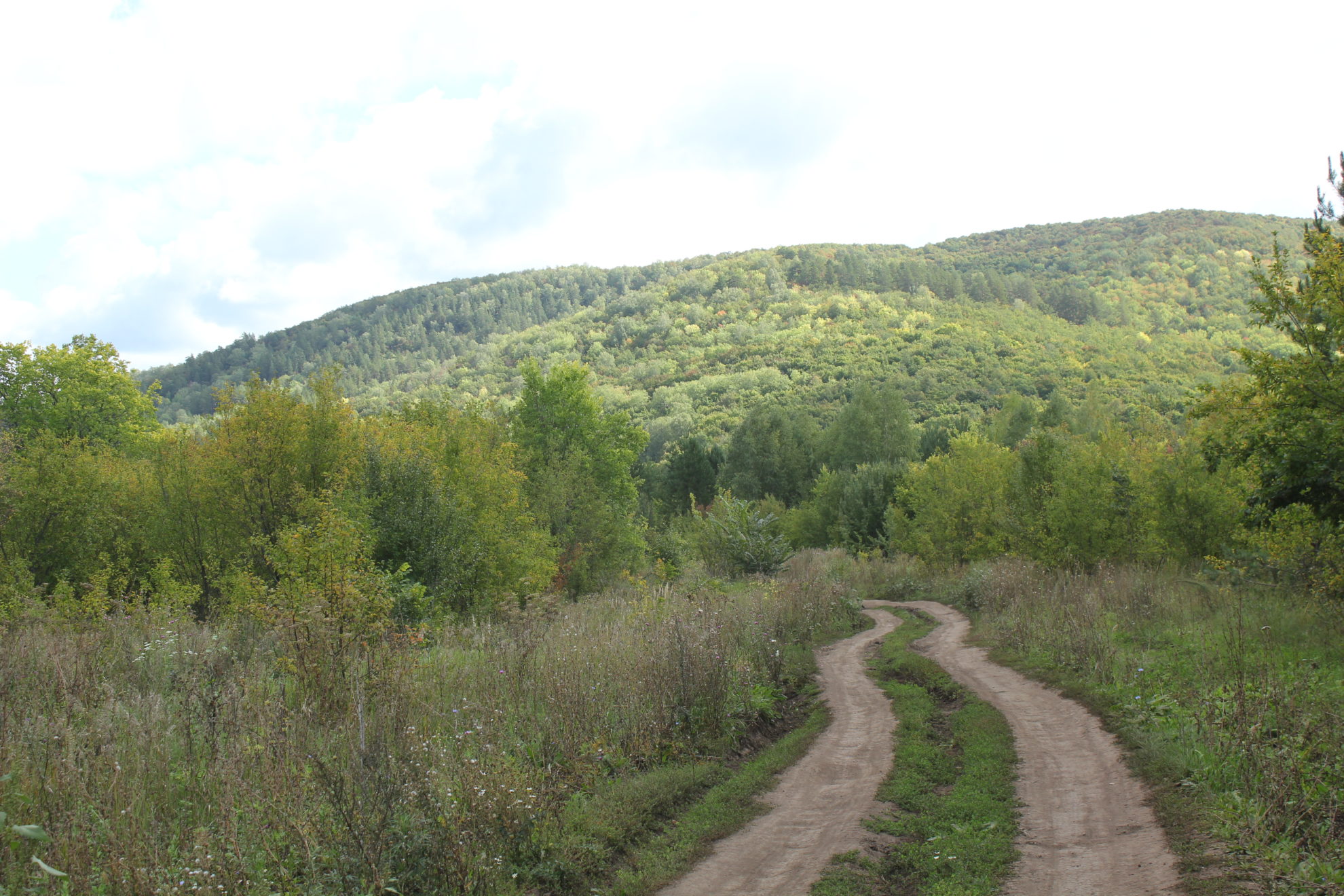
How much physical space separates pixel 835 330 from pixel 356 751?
132 meters

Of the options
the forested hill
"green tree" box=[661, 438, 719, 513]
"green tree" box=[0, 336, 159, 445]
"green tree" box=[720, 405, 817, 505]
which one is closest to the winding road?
"green tree" box=[0, 336, 159, 445]

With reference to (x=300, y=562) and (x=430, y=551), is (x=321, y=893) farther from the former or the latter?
(x=430, y=551)

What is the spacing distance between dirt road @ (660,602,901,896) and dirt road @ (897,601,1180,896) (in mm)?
1537

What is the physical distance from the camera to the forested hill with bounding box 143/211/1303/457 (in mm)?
102625

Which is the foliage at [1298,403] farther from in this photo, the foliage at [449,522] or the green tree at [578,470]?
the green tree at [578,470]

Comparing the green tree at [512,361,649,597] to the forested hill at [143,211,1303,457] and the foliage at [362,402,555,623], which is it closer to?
the foliage at [362,402,555,623]

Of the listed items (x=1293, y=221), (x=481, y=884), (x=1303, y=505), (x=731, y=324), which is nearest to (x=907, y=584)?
(x=1303, y=505)

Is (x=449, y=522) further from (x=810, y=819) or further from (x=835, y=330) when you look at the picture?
(x=835, y=330)

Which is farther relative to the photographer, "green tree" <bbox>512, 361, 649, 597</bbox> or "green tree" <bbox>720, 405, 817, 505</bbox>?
"green tree" <bbox>720, 405, 817, 505</bbox>

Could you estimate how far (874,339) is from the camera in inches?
4811

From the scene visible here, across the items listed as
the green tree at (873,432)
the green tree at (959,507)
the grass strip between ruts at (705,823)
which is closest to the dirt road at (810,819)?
the grass strip between ruts at (705,823)

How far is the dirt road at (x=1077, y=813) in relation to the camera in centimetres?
568

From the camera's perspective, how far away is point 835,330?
132 meters

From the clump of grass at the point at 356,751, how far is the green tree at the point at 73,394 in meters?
27.7
